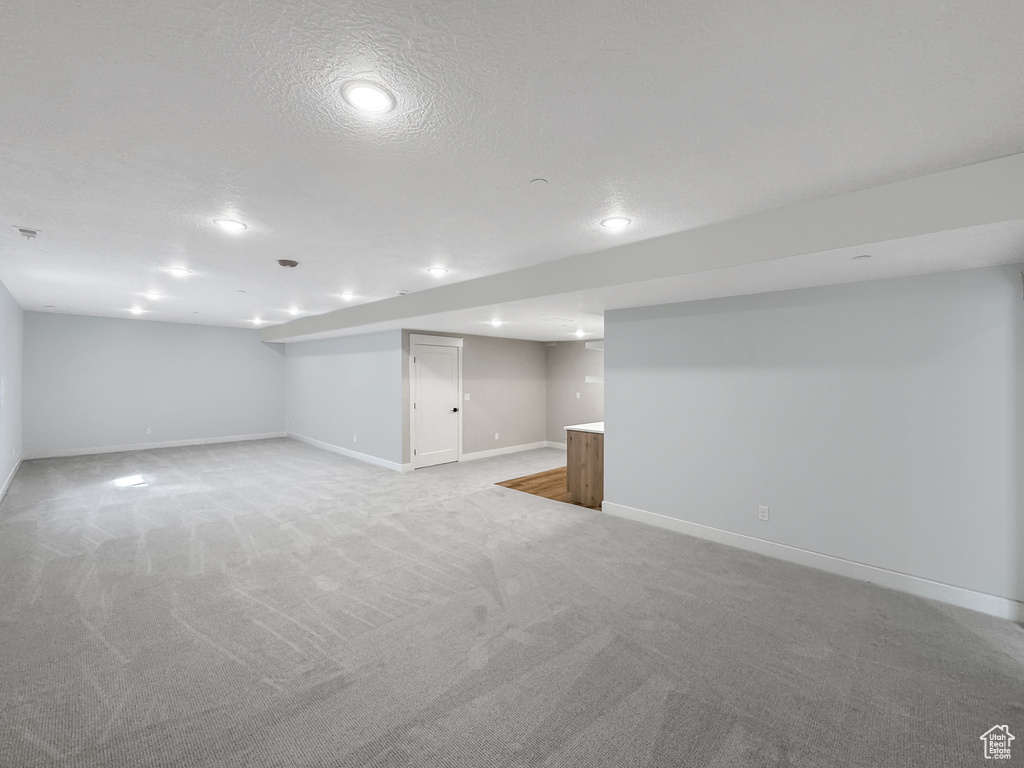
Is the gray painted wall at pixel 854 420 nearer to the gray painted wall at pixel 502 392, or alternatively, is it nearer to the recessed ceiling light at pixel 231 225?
the recessed ceiling light at pixel 231 225

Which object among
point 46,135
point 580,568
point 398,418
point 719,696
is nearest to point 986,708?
point 719,696

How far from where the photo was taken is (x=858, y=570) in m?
3.25

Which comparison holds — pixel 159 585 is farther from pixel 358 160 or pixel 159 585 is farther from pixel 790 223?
pixel 790 223

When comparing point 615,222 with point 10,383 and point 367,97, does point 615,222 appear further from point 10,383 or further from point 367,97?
point 10,383

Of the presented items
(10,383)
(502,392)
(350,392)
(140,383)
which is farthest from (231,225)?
(140,383)

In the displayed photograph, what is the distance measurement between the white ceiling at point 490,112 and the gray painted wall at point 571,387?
5494 millimetres

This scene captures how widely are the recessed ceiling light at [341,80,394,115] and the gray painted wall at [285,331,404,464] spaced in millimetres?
5395

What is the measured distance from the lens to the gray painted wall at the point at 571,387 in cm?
856

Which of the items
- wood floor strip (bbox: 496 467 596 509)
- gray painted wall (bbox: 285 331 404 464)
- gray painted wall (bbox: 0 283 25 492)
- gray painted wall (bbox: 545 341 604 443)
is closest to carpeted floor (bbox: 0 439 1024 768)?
wood floor strip (bbox: 496 467 596 509)

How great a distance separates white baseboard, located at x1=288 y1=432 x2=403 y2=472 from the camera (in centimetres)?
695

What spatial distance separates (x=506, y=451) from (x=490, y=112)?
23.7 ft

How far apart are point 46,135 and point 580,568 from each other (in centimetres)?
381

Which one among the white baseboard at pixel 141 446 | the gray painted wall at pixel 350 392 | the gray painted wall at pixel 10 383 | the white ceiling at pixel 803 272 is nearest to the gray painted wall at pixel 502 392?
the gray painted wall at pixel 350 392

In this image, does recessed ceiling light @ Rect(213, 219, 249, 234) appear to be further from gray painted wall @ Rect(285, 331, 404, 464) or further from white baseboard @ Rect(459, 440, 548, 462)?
white baseboard @ Rect(459, 440, 548, 462)
